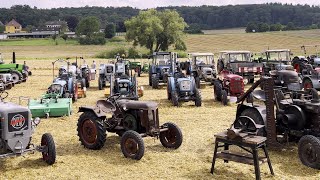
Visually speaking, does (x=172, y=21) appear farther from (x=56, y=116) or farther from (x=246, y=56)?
(x=56, y=116)

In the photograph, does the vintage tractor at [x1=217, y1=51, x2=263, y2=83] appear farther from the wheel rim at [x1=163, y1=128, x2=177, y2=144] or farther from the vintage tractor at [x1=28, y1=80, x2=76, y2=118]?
the wheel rim at [x1=163, y1=128, x2=177, y2=144]

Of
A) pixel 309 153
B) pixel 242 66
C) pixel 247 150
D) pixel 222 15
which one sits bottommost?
pixel 309 153

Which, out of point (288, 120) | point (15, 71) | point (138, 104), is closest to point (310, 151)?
point (288, 120)

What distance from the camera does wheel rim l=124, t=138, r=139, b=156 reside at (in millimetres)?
8146

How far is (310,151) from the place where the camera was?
757cm

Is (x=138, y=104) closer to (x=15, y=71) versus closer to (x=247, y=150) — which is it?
(x=247, y=150)

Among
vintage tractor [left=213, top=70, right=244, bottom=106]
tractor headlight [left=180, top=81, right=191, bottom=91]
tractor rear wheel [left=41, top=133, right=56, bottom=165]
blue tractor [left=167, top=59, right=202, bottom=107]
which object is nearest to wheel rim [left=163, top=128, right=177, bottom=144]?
tractor rear wheel [left=41, top=133, right=56, bottom=165]

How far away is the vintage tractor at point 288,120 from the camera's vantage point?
7.61 meters

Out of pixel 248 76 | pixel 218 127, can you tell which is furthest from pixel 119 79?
pixel 248 76

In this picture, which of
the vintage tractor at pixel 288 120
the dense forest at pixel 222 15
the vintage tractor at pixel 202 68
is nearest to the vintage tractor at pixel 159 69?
the vintage tractor at pixel 202 68

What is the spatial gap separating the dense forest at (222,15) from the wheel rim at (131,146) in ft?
362

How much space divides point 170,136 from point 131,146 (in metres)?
1.08

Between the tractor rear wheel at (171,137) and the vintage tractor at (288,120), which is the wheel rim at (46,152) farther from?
the vintage tractor at (288,120)

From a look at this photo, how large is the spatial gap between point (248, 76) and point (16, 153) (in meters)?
14.4
